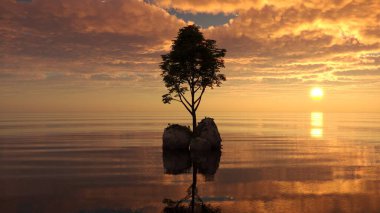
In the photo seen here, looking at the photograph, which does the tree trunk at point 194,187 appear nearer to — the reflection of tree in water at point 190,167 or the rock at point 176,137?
the reflection of tree in water at point 190,167

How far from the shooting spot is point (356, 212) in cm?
1675

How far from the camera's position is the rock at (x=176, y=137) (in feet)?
147

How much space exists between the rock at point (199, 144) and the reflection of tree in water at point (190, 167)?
1114 millimetres

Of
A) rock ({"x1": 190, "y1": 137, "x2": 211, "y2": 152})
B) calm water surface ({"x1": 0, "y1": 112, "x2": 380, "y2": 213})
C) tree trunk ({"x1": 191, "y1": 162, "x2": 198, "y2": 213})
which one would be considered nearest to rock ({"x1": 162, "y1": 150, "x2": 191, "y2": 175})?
tree trunk ({"x1": 191, "y1": 162, "x2": 198, "y2": 213})

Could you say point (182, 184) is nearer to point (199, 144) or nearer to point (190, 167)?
point (190, 167)

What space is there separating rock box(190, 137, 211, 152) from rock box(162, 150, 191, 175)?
98 centimetres

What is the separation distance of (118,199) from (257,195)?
26.8ft

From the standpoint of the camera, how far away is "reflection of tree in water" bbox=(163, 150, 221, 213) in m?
18.0

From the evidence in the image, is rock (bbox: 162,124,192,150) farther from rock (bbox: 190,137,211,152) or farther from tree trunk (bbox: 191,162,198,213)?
tree trunk (bbox: 191,162,198,213)

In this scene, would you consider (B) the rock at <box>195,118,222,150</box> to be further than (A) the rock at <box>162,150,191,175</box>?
Yes

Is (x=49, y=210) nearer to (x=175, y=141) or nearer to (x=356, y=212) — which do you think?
(x=356, y=212)

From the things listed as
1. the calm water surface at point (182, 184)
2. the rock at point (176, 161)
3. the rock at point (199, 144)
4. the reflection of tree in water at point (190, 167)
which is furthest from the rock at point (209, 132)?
the calm water surface at point (182, 184)

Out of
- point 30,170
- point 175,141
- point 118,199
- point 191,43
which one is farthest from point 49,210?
point 191,43

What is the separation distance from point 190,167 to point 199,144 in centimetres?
1261
